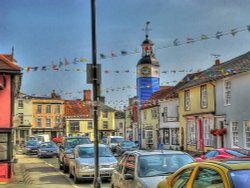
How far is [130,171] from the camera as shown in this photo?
10484 millimetres

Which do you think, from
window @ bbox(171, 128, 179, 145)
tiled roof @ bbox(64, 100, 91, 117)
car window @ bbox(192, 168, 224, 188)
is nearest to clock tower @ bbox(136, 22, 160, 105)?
window @ bbox(171, 128, 179, 145)

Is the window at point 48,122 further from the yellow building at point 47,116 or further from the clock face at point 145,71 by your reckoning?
the clock face at point 145,71

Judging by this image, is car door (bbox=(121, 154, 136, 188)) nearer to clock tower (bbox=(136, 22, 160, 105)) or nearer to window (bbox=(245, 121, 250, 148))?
window (bbox=(245, 121, 250, 148))

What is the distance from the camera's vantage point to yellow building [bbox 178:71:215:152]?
33.8 m

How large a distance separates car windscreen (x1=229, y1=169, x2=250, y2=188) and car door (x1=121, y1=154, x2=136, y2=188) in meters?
4.32

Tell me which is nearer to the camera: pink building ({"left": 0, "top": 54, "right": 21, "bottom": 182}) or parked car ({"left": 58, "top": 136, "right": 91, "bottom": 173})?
pink building ({"left": 0, "top": 54, "right": 21, "bottom": 182})

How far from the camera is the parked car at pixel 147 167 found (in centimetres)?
966

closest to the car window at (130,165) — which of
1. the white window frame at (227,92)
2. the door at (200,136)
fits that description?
the white window frame at (227,92)

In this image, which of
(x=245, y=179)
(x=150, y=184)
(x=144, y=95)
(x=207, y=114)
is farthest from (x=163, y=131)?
(x=245, y=179)

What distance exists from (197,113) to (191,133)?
106 inches

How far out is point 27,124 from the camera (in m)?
78.3

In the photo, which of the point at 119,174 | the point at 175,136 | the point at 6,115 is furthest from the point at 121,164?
the point at 175,136

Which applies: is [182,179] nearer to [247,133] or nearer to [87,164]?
[87,164]

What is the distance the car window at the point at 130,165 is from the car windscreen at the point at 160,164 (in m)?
0.21
